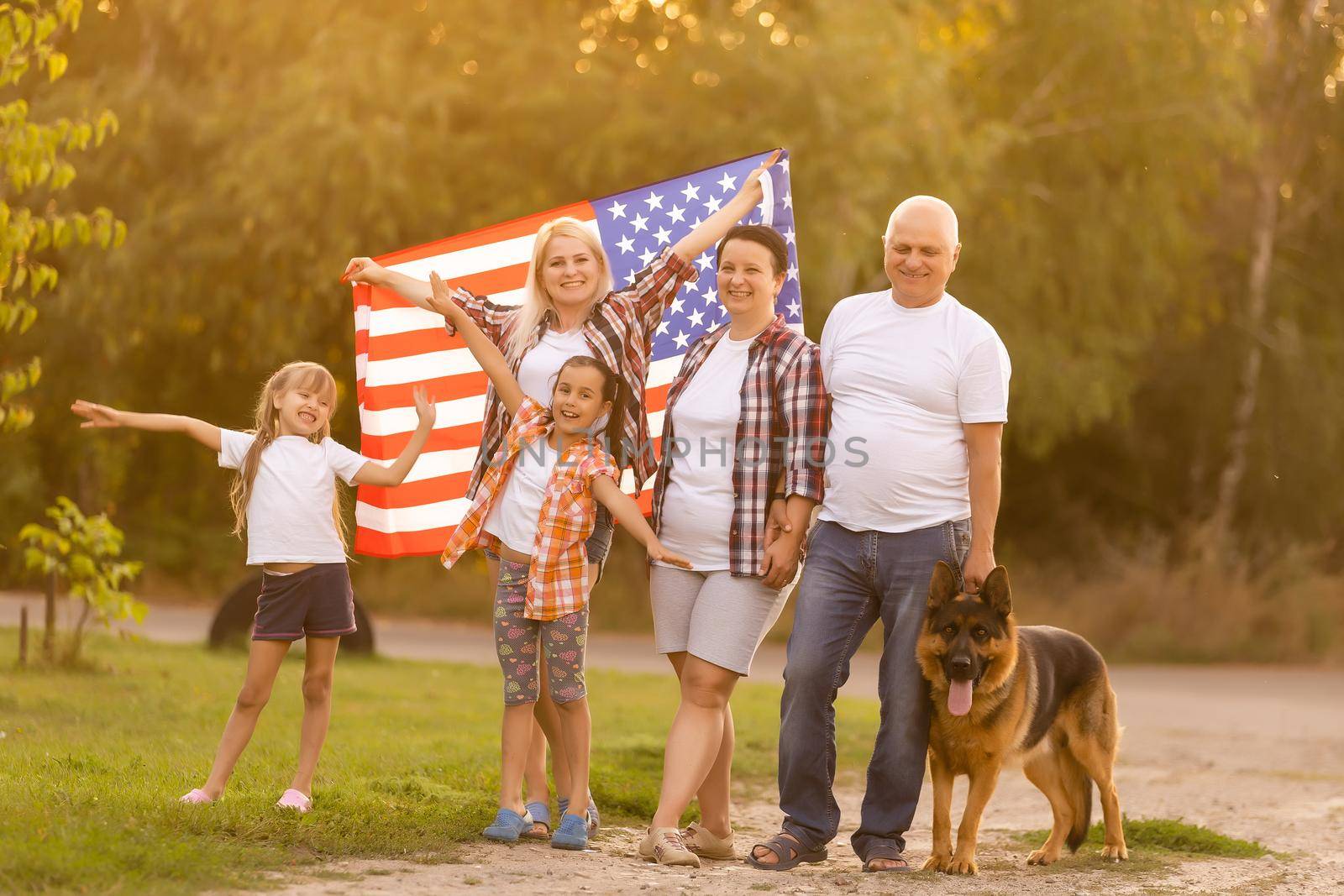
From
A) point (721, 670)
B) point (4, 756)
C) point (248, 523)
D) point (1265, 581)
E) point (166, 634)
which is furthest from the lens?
point (1265, 581)

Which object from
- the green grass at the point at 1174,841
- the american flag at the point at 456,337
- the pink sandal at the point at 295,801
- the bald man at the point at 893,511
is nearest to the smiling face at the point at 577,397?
the bald man at the point at 893,511

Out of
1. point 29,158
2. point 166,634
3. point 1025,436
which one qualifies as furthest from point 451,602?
point 29,158

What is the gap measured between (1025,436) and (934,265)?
1425cm

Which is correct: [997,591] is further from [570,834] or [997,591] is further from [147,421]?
[147,421]

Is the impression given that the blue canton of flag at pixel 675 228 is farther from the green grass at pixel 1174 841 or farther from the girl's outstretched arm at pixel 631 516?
the green grass at pixel 1174 841

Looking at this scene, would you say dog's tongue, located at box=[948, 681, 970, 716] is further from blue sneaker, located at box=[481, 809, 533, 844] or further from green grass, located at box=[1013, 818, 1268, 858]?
blue sneaker, located at box=[481, 809, 533, 844]

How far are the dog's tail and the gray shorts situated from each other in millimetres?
1624

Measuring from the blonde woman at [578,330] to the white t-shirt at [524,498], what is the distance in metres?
0.19

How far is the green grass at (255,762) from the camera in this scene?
4703 mm

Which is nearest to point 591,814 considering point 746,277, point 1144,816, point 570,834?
point 570,834

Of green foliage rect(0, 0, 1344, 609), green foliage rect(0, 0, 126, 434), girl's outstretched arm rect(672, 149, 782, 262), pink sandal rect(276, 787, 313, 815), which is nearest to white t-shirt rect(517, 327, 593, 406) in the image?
girl's outstretched arm rect(672, 149, 782, 262)

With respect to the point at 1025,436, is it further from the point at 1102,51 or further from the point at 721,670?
the point at 721,670

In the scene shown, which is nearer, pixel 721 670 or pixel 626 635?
pixel 721 670

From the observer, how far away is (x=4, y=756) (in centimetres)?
654
